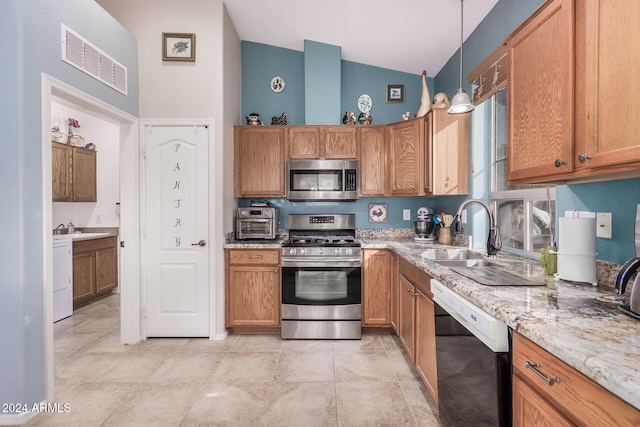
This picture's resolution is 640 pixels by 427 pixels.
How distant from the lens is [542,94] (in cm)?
143

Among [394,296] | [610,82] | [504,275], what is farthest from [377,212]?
[610,82]

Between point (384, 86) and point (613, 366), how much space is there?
367 centimetres

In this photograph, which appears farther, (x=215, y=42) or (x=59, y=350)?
(x=215, y=42)

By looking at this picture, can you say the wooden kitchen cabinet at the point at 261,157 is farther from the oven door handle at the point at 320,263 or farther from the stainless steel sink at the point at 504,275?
the stainless steel sink at the point at 504,275

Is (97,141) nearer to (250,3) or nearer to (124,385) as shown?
(250,3)

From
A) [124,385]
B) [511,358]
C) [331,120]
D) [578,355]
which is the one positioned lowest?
[124,385]

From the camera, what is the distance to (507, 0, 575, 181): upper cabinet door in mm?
1273

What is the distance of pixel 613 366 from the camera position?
0.75 m

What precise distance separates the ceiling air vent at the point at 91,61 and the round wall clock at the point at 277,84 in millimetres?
1554

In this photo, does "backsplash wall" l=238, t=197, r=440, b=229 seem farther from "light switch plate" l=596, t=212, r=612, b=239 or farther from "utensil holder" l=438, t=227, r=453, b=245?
"light switch plate" l=596, t=212, r=612, b=239

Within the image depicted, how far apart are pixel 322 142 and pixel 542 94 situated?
229cm

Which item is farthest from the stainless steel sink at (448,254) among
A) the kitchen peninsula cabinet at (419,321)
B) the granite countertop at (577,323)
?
the granite countertop at (577,323)

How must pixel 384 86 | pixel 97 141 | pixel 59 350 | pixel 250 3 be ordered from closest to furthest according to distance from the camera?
1. pixel 59 350
2. pixel 250 3
3. pixel 384 86
4. pixel 97 141

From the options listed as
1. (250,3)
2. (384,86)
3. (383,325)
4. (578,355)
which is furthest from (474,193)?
(250,3)
